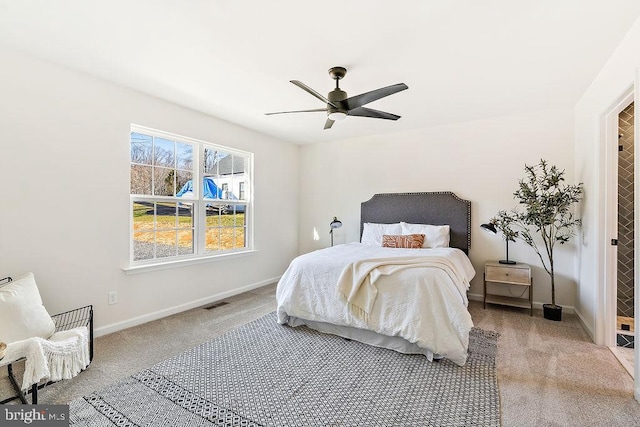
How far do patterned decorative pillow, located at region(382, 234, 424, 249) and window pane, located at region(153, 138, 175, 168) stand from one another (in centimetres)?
288

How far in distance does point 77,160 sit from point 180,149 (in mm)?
1122

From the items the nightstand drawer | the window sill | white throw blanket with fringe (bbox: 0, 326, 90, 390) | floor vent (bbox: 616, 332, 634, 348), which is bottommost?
floor vent (bbox: 616, 332, 634, 348)

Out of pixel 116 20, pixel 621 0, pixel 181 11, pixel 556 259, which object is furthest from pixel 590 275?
pixel 116 20

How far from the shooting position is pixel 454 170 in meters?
4.25

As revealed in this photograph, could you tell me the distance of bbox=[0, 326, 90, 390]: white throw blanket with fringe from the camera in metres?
1.66

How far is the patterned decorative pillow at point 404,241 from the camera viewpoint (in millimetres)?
3916

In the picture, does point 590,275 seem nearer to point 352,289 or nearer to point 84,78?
point 352,289

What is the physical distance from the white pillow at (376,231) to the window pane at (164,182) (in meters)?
2.66

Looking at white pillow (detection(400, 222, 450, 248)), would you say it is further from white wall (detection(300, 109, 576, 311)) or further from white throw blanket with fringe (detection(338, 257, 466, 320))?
white throw blanket with fringe (detection(338, 257, 466, 320))

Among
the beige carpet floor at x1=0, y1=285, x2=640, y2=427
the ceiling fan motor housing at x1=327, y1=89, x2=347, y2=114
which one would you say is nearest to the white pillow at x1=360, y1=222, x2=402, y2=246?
the beige carpet floor at x1=0, y1=285, x2=640, y2=427

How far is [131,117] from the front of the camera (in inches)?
123

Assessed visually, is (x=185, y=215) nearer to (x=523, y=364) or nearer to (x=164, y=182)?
(x=164, y=182)

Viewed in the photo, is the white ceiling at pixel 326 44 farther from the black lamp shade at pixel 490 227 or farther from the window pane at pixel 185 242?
the window pane at pixel 185 242

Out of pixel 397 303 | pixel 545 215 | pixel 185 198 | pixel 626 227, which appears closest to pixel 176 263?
pixel 185 198
